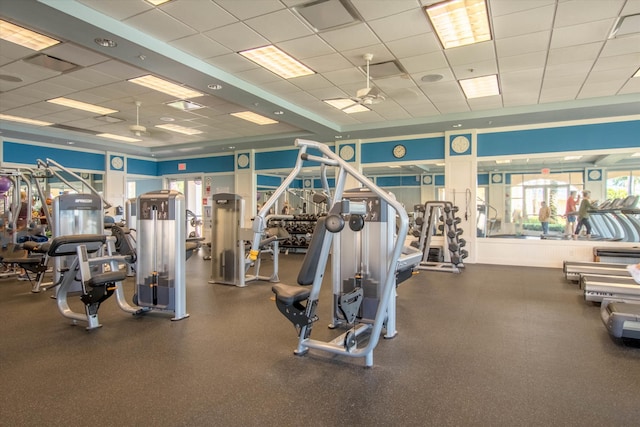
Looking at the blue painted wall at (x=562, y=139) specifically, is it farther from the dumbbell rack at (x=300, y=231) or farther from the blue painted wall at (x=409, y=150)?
the dumbbell rack at (x=300, y=231)

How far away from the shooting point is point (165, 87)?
223 inches

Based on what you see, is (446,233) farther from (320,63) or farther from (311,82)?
(320,63)

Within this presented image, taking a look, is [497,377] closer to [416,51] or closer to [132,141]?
[416,51]

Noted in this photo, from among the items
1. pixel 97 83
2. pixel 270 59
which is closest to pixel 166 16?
pixel 270 59

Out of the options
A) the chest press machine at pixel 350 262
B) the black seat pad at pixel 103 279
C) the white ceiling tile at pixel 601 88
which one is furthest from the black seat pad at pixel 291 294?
the white ceiling tile at pixel 601 88

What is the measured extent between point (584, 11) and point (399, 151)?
Answer: 5131 millimetres

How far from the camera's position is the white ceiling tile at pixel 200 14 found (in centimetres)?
348

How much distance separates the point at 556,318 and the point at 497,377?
1852 mm

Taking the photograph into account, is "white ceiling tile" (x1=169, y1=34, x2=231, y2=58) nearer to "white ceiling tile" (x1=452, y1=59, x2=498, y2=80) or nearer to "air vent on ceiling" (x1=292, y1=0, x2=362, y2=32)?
"air vent on ceiling" (x1=292, y1=0, x2=362, y2=32)

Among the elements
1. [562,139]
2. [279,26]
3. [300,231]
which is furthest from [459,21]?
[300,231]

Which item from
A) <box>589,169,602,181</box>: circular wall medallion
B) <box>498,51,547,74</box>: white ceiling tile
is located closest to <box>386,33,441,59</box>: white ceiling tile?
<box>498,51,547,74</box>: white ceiling tile

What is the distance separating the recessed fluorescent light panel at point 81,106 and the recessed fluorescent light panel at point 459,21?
5.69 m

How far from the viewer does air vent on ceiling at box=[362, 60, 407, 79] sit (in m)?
4.83

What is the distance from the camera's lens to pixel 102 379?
253 cm
